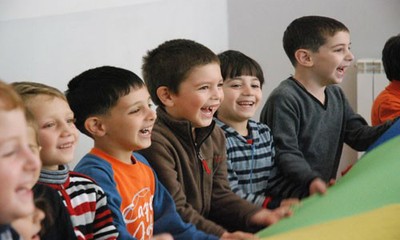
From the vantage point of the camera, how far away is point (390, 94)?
7.75ft

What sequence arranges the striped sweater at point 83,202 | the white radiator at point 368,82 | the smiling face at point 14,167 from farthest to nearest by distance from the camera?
the white radiator at point 368,82 < the striped sweater at point 83,202 < the smiling face at point 14,167

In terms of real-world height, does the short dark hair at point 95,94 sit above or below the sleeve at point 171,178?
above

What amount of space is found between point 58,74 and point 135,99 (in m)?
1.01

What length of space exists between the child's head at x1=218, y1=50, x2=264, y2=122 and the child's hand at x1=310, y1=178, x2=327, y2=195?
258mm

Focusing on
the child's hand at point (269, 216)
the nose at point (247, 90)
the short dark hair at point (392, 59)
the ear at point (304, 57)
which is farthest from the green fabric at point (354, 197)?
the short dark hair at point (392, 59)


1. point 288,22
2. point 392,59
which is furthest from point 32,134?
point 288,22

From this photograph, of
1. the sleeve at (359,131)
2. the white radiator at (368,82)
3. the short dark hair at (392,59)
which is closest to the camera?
the sleeve at (359,131)

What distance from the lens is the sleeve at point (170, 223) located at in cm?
152

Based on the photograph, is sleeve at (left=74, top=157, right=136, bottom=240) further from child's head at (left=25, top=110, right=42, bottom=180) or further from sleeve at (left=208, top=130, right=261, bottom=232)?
sleeve at (left=208, top=130, right=261, bottom=232)

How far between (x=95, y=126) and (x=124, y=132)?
6 centimetres

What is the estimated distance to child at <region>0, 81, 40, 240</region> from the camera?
85 cm

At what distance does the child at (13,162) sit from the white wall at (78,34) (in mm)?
1383

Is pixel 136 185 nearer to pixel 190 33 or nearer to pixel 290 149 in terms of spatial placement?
pixel 290 149

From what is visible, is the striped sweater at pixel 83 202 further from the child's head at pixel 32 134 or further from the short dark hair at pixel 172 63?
the short dark hair at pixel 172 63
